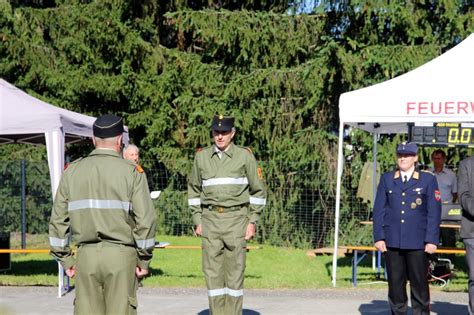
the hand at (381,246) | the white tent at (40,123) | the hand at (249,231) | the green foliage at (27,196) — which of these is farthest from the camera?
the green foliage at (27,196)

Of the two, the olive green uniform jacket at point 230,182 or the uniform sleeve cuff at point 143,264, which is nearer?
the uniform sleeve cuff at point 143,264

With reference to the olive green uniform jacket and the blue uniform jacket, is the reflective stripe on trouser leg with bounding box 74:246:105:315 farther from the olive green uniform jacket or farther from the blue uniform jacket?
the blue uniform jacket

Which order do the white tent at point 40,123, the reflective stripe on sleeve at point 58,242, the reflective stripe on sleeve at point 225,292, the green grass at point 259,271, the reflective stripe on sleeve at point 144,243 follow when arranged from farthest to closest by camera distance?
the green grass at point 259,271, the white tent at point 40,123, the reflective stripe on sleeve at point 225,292, the reflective stripe on sleeve at point 58,242, the reflective stripe on sleeve at point 144,243

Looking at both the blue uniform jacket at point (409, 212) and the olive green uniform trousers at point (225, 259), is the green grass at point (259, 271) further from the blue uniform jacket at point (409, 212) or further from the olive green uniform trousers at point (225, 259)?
the olive green uniform trousers at point (225, 259)

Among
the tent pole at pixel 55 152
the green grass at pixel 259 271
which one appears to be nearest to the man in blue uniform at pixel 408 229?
the green grass at pixel 259 271

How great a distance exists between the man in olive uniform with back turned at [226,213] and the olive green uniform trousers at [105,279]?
8.58 feet

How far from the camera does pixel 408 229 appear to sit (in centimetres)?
895

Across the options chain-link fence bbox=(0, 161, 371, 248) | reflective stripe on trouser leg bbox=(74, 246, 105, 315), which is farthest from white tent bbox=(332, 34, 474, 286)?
chain-link fence bbox=(0, 161, 371, 248)

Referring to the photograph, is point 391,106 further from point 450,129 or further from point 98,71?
point 98,71

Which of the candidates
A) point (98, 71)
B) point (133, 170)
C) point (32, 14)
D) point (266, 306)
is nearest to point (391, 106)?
point (266, 306)

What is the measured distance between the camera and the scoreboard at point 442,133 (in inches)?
496

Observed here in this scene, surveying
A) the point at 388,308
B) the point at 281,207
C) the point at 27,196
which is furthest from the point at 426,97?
the point at 27,196

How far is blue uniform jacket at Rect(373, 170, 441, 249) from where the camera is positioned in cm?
895

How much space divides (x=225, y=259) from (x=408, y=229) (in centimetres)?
187
